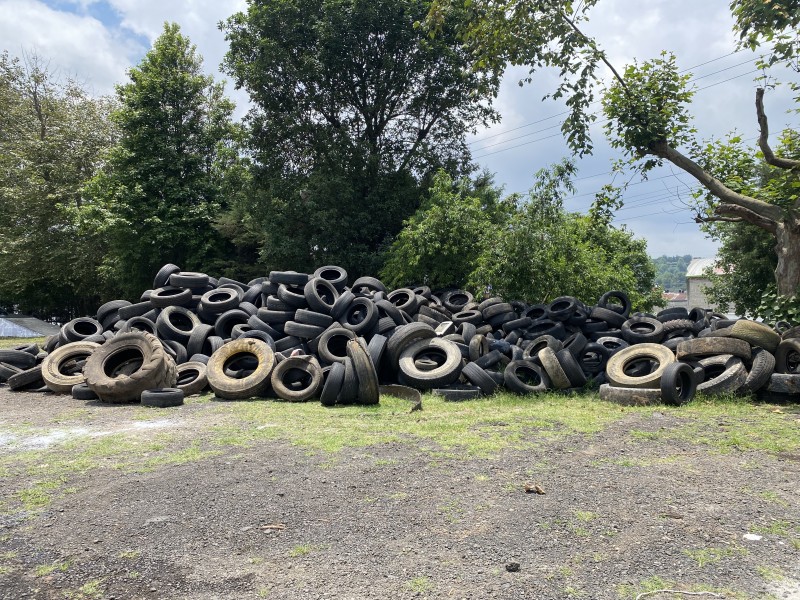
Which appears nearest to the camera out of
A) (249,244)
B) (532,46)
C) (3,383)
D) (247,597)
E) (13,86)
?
(247,597)

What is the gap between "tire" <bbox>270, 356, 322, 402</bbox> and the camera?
9144 millimetres

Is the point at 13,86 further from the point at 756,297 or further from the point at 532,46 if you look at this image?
the point at 756,297

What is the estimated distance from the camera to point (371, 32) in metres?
21.2

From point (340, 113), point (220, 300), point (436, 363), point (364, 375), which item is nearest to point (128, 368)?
point (220, 300)

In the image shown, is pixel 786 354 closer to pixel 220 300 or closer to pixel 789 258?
pixel 789 258

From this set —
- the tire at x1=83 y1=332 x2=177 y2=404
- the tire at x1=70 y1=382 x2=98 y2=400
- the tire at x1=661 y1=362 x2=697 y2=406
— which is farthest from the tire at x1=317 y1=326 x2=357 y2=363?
the tire at x1=661 y1=362 x2=697 y2=406

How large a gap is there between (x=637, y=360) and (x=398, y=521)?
6.84 m

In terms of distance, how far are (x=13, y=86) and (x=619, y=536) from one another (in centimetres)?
3784

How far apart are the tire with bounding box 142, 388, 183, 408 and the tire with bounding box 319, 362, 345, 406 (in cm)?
231

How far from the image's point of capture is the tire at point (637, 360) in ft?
28.2

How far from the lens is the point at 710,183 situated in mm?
11422

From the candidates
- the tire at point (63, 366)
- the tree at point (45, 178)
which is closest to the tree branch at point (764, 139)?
the tire at point (63, 366)

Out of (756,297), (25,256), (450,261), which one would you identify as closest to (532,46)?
(450,261)

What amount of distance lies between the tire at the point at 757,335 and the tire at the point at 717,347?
145 mm
